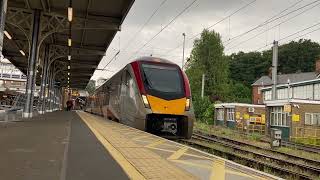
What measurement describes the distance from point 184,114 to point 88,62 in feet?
114

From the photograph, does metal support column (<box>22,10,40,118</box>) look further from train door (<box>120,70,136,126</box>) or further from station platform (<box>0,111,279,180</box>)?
station platform (<box>0,111,279,180</box>)

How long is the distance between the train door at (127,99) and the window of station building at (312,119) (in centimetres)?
2373

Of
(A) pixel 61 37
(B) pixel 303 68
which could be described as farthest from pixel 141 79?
(B) pixel 303 68

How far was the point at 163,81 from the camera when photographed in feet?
59.0

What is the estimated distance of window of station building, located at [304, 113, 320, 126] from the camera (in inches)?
1550

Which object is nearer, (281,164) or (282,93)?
(281,164)

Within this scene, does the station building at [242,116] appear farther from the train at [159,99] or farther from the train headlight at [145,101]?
the train headlight at [145,101]

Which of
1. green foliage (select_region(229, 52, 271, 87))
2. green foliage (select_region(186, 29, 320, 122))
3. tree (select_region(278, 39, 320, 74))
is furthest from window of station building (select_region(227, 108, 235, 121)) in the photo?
green foliage (select_region(229, 52, 271, 87))

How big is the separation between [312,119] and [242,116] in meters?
13.7

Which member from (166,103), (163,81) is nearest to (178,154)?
(166,103)

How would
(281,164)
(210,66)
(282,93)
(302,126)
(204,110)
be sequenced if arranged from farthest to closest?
(210,66)
(204,110)
(282,93)
(302,126)
(281,164)

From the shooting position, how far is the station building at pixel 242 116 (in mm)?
48931

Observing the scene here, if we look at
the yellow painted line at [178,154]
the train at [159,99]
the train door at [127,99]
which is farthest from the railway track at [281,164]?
the yellow painted line at [178,154]

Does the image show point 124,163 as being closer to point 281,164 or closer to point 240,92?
point 281,164
